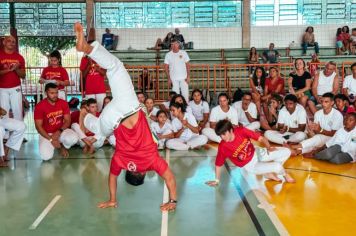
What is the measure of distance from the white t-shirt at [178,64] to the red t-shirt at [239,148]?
532 centimetres

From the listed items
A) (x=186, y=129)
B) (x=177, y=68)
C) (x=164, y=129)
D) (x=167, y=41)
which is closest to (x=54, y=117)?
(x=164, y=129)

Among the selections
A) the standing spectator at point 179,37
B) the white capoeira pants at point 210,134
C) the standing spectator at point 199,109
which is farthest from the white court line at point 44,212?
the standing spectator at point 179,37

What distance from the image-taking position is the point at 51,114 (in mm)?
7922

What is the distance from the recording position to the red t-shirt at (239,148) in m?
5.74

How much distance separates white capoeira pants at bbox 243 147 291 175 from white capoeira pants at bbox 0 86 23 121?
4.64m

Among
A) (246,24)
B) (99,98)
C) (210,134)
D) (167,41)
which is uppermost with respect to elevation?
(246,24)

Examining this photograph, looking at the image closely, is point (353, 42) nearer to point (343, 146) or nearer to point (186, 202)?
point (343, 146)

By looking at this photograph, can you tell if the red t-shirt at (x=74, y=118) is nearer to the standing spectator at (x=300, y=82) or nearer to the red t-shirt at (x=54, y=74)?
the red t-shirt at (x=54, y=74)

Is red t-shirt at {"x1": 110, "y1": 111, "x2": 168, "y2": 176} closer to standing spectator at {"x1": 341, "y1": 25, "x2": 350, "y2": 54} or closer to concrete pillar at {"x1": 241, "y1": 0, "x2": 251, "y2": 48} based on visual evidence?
concrete pillar at {"x1": 241, "y1": 0, "x2": 251, "y2": 48}

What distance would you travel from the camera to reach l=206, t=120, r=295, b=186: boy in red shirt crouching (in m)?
5.64

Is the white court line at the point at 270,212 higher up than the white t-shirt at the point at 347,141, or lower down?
lower down

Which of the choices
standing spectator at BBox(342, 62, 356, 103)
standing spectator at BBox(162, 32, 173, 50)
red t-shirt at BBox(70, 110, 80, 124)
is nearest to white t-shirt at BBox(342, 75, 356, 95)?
standing spectator at BBox(342, 62, 356, 103)

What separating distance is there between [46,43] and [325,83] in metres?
14.0

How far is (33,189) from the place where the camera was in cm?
608
